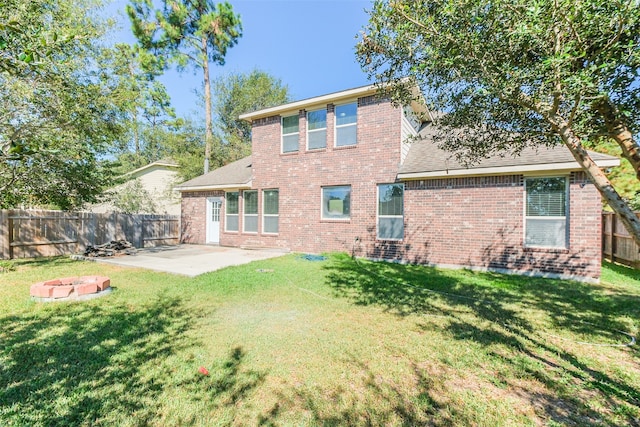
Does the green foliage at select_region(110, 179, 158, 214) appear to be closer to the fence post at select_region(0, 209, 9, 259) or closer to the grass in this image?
the fence post at select_region(0, 209, 9, 259)

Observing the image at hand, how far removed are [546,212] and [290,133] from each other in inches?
364

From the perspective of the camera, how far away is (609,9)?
2.54 m

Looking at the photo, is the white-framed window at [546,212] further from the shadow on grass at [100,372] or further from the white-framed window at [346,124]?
the shadow on grass at [100,372]

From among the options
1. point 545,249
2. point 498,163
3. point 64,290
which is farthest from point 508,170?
Result: point 64,290

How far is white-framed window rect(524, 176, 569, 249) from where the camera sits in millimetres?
7832

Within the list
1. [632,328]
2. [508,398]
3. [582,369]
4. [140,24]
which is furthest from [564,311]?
[140,24]

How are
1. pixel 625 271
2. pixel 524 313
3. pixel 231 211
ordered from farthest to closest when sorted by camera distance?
pixel 231 211
pixel 625 271
pixel 524 313

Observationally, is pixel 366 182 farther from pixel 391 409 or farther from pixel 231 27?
pixel 231 27

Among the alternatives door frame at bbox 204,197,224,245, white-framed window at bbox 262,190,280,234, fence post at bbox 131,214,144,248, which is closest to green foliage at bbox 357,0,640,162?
white-framed window at bbox 262,190,280,234

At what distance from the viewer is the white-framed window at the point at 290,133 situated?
1224 centimetres

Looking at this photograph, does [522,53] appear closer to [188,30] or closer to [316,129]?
Result: [316,129]

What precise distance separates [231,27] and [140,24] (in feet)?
18.2

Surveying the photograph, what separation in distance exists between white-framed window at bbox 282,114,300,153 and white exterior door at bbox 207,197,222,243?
4554 mm

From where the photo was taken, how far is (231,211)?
13.9 m
